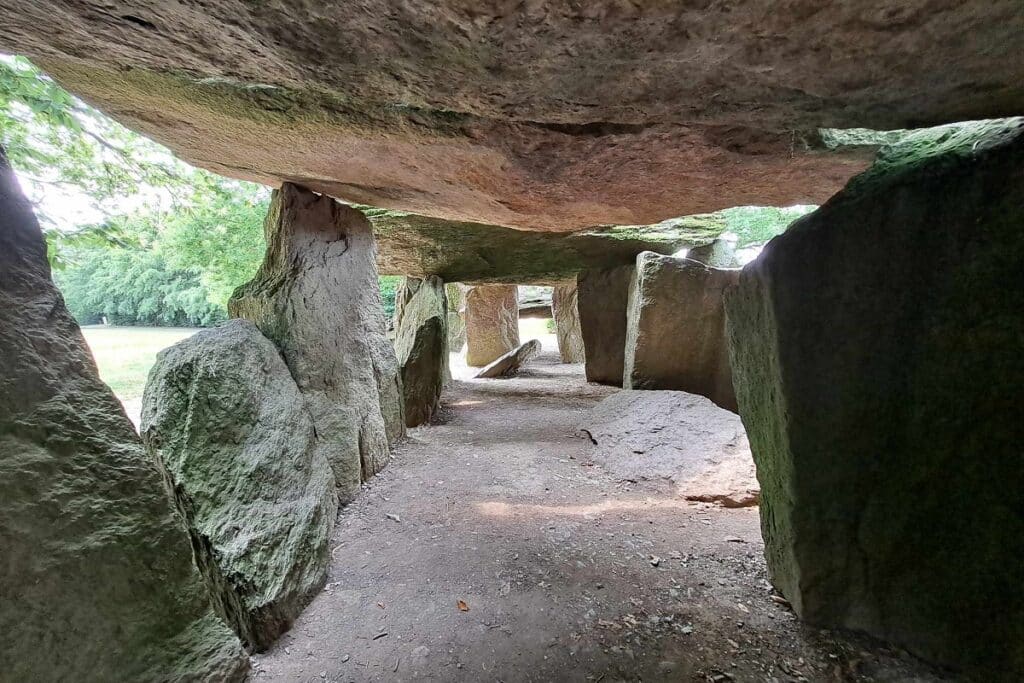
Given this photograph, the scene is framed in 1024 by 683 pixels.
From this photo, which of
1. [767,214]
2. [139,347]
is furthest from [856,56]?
[767,214]

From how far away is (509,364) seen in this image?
9859mm

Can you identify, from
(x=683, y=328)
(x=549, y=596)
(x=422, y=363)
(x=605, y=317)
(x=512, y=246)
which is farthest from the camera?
(x=605, y=317)

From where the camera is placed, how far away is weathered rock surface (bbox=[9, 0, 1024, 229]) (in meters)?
1.09

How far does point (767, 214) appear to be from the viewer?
992 centimetres

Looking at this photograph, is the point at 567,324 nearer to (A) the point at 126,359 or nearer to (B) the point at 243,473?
(A) the point at 126,359

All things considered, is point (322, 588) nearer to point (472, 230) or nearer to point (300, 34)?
point (300, 34)

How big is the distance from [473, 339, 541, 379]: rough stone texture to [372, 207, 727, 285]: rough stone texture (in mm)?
2250

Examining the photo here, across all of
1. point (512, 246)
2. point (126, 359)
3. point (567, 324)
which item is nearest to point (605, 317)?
point (512, 246)

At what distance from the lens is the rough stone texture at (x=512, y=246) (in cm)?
595

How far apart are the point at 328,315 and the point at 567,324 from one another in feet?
29.6

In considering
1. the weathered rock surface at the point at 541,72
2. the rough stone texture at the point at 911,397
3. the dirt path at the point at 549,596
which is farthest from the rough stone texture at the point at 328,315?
the rough stone texture at the point at 911,397

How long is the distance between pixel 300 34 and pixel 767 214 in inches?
426

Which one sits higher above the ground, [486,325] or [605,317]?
[605,317]

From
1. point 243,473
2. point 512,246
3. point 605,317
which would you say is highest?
point 512,246
